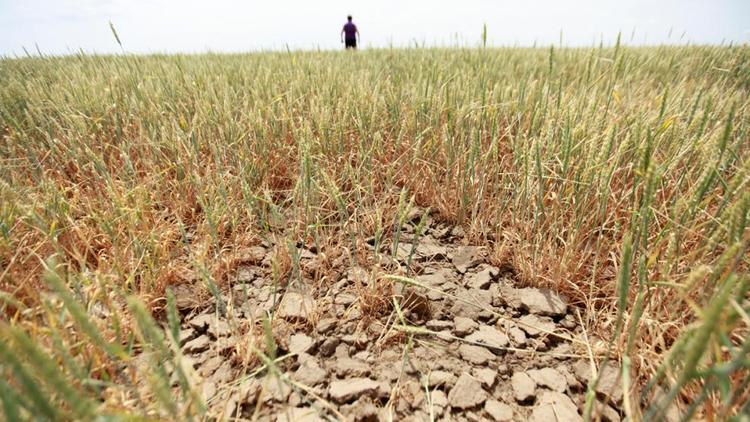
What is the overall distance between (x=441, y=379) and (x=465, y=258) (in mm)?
516

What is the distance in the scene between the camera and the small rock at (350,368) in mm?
900

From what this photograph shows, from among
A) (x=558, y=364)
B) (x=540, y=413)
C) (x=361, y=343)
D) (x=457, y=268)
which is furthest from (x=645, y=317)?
(x=361, y=343)

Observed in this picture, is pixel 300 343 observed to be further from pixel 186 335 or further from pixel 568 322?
pixel 568 322

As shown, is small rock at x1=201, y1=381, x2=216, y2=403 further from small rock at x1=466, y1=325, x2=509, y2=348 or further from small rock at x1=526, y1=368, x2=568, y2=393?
small rock at x1=526, y1=368, x2=568, y2=393

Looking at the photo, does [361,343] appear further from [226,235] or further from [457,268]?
[226,235]

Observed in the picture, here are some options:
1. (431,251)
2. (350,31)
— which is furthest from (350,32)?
(431,251)

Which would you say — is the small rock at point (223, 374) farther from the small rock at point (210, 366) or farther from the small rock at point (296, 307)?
the small rock at point (296, 307)

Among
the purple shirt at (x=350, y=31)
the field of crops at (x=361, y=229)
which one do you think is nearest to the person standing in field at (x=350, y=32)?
the purple shirt at (x=350, y=31)

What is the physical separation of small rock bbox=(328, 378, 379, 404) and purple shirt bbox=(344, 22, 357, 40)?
10.3 m

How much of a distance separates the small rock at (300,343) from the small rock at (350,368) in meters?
0.09

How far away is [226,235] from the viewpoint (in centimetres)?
139

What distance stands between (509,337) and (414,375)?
30 centimetres

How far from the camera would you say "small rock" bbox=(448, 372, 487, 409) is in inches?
32.3

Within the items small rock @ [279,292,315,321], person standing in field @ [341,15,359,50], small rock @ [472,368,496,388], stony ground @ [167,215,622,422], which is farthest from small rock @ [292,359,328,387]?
person standing in field @ [341,15,359,50]
